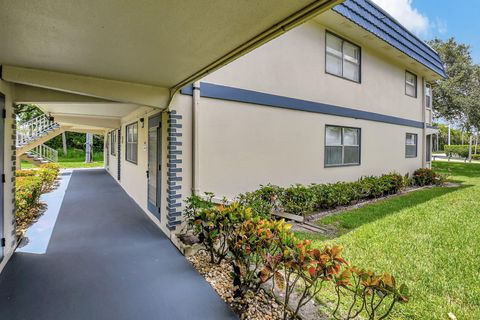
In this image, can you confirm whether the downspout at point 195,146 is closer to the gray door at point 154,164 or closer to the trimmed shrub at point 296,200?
the gray door at point 154,164

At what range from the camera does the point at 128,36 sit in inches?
99.0

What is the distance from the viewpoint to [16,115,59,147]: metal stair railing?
13.3 meters

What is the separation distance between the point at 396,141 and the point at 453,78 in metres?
12.2

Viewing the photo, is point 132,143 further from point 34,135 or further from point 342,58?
point 34,135

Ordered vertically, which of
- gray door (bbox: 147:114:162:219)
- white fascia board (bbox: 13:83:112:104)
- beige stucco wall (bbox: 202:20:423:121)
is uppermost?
beige stucco wall (bbox: 202:20:423:121)

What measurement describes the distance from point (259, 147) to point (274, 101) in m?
1.20

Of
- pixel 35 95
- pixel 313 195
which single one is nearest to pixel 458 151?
pixel 313 195

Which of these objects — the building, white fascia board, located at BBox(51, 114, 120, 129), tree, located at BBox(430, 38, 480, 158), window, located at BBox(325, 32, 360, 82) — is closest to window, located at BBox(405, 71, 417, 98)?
the building

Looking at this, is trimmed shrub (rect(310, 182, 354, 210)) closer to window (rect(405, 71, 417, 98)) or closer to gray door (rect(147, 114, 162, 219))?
gray door (rect(147, 114, 162, 219))

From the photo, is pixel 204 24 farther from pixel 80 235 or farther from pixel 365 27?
pixel 365 27

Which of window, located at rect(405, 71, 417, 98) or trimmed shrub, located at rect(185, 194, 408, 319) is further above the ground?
window, located at rect(405, 71, 417, 98)

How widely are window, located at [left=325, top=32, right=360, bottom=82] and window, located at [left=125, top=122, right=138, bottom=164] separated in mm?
5909

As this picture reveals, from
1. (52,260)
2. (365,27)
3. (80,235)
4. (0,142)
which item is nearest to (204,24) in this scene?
(0,142)

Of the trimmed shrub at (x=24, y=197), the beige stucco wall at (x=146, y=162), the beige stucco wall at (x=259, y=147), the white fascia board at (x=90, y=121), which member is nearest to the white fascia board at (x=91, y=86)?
the beige stucco wall at (x=146, y=162)
